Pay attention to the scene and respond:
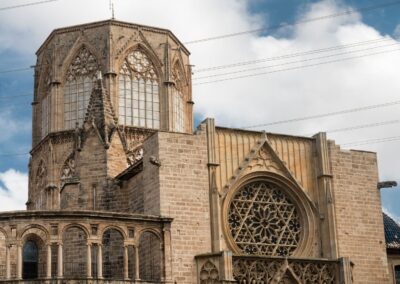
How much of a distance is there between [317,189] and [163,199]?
6.47 m

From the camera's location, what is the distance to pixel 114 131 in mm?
36500

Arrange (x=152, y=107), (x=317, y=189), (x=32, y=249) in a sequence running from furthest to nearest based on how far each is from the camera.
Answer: (x=152, y=107)
(x=317, y=189)
(x=32, y=249)

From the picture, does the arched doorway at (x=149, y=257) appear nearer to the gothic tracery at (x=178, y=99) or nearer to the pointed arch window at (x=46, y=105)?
the gothic tracery at (x=178, y=99)

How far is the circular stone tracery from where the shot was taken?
1326 inches

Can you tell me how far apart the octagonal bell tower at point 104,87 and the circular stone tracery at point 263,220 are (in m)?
14.7

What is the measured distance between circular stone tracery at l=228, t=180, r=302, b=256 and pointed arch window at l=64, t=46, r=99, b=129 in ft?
59.4

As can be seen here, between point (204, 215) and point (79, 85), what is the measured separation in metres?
20.5

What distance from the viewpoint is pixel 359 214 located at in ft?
117

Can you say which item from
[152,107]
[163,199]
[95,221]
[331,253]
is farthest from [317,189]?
[152,107]

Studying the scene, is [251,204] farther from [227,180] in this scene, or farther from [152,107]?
[152,107]

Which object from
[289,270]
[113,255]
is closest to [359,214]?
[289,270]

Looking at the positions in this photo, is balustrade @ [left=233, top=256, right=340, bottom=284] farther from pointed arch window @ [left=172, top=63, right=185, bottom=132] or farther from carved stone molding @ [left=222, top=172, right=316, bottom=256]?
pointed arch window @ [left=172, top=63, right=185, bottom=132]

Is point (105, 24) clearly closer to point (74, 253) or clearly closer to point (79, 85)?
point (79, 85)

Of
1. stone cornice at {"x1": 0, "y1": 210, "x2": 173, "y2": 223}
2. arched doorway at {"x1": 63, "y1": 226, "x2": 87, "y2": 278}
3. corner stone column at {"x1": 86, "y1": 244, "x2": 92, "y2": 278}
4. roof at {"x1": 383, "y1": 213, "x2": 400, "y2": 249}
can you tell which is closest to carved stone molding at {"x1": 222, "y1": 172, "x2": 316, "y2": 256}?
stone cornice at {"x1": 0, "y1": 210, "x2": 173, "y2": 223}
